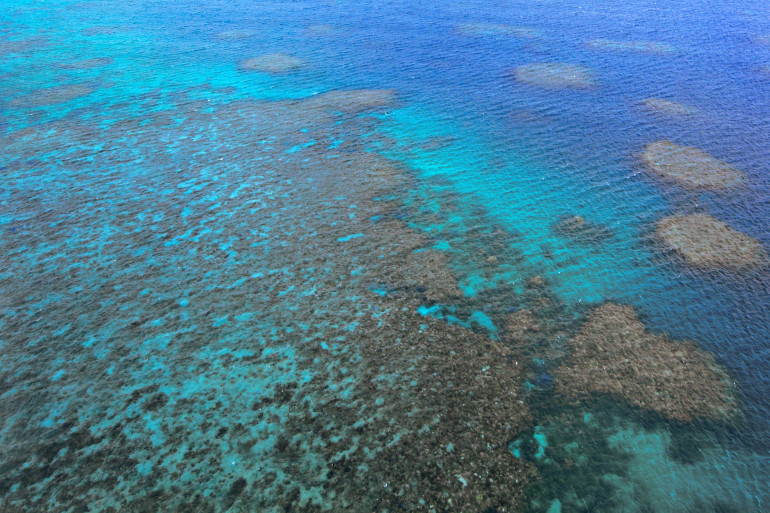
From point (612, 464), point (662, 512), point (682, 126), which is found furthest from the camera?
point (682, 126)

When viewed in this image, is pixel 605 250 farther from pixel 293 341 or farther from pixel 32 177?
pixel 32 177

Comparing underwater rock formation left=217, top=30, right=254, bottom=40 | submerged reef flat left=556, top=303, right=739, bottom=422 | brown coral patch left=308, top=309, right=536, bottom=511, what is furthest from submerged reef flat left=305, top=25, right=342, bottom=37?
submerged reef flat left=556, top=303, right=739, bottom=422

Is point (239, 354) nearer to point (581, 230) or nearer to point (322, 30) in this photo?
point (581, 230)

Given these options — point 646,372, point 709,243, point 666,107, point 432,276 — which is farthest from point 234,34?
point 646,372

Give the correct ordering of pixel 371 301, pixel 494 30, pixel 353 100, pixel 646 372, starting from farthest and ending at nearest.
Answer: pixel 494 30, pixel 353 100, pixel 371 301, pixel 646 372

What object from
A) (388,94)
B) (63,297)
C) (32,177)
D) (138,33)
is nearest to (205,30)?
(138,33)

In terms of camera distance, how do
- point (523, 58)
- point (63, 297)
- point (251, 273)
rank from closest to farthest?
point (63, 297) → point (251, 273) → point (523, 58)

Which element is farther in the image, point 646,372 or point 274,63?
point 274,63

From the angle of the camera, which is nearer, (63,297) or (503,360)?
(503,360)
